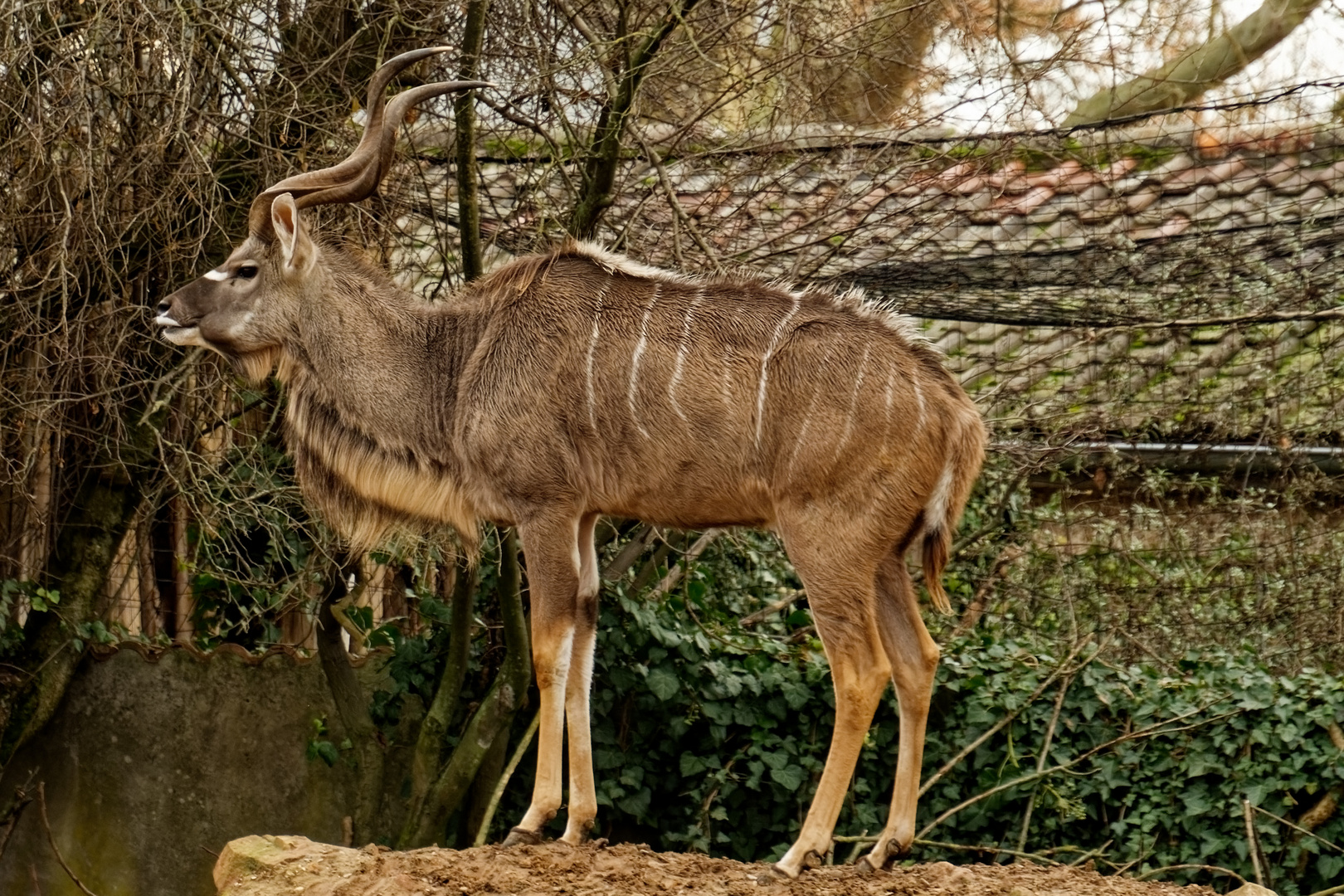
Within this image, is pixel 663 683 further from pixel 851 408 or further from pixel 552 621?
pixel 851 408

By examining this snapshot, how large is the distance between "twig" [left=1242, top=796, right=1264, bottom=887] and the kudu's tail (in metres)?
1.77

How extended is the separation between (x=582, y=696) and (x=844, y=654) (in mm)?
829

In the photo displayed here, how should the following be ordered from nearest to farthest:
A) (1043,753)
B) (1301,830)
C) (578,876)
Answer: (578,876), (1301,830), (1043,753)

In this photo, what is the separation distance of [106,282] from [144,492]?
3.42 ft

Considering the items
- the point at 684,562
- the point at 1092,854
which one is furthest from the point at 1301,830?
the point at 684,562

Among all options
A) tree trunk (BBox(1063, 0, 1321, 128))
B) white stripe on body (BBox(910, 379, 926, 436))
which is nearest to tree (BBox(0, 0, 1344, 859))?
white stripe on body (BBox(910, 379, 926, 436))

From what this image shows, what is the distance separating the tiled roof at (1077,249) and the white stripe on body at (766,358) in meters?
1.07

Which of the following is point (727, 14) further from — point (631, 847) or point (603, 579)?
point (631, 847)

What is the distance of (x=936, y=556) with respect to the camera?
4340 mm

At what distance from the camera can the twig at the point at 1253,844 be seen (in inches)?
205

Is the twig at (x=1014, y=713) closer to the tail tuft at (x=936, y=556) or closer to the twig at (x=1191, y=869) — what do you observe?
the twig at (x=1191, y=869)

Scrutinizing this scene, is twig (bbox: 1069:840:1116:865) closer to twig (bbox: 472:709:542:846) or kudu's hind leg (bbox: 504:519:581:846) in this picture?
twig (bbox: 472:709:542:846)

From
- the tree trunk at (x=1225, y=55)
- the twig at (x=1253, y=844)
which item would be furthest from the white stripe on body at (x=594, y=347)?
the tree trunk at (x=1225, y=55)

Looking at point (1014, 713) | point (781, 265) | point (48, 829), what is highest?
point (781, 265)
